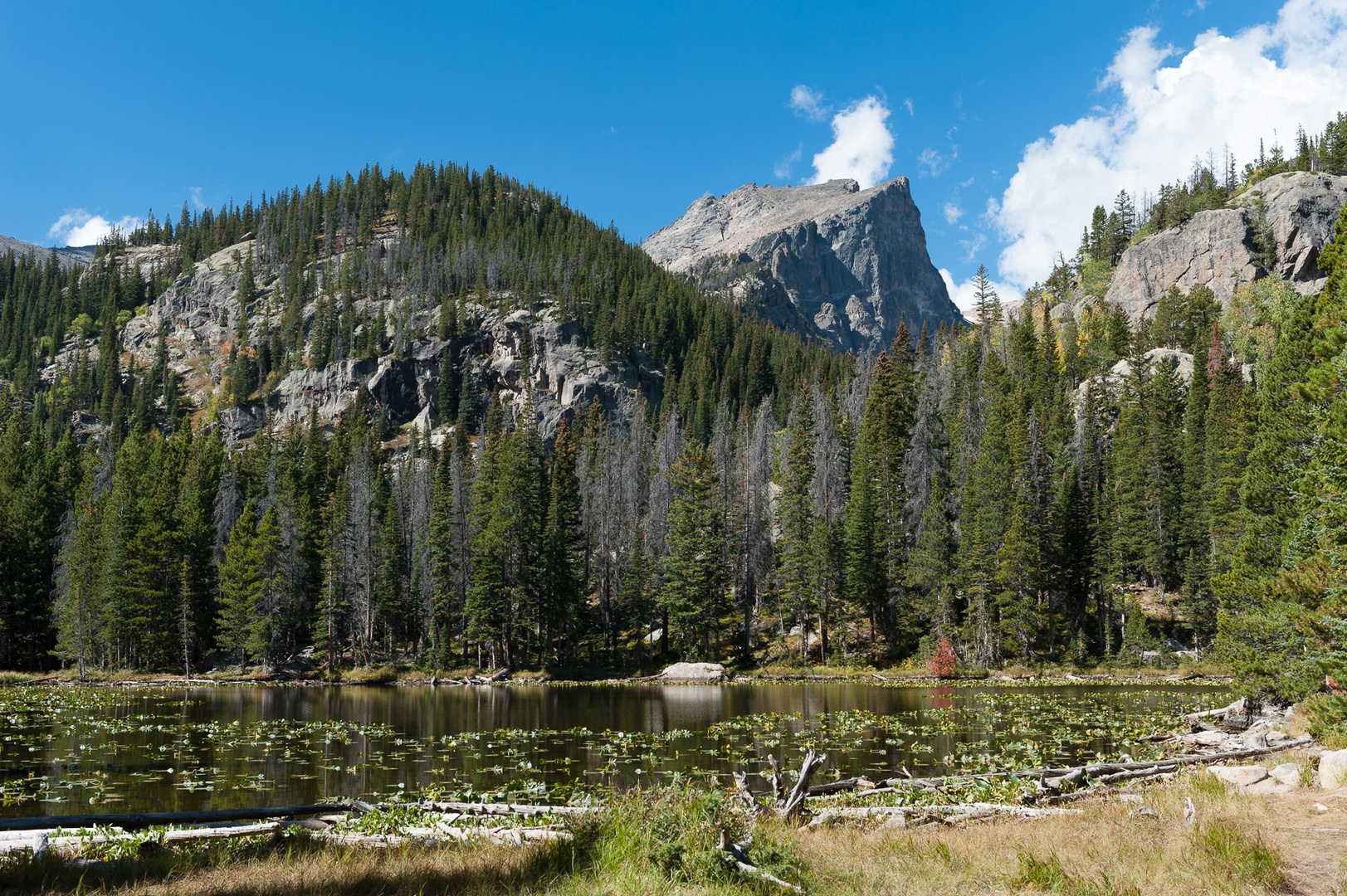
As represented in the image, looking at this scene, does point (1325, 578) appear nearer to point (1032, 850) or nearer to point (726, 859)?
point (1032, 850)

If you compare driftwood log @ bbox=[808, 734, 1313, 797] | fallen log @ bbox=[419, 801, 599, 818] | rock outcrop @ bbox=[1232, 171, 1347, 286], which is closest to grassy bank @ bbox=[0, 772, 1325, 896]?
fallen log @ bbox=[419, 801, 599, 818]

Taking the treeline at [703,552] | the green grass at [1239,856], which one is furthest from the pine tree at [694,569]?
the green grass at [1239,856]

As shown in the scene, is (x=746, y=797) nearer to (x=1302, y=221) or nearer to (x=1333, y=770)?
(x=1333, y=770)

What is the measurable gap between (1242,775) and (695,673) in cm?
4596

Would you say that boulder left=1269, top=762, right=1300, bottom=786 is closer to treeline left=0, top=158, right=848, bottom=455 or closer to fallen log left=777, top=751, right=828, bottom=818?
fallen log left=777, top=751, right=828, bottom=818

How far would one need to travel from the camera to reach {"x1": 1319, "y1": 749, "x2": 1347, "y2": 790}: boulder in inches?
516

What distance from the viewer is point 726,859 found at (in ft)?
29.7

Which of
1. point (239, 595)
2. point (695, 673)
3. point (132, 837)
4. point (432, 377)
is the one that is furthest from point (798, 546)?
point (432, 377)

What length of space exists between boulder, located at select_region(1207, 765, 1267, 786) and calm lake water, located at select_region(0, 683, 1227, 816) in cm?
421

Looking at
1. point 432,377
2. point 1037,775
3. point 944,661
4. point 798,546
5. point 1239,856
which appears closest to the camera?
point 1239,856

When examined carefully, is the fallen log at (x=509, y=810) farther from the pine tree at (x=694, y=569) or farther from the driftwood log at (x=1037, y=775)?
the pine tree at (x=694, y=569)

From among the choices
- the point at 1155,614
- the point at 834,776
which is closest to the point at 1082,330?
the point at 1155,614

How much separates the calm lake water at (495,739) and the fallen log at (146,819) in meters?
4.81

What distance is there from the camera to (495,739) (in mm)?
26438
